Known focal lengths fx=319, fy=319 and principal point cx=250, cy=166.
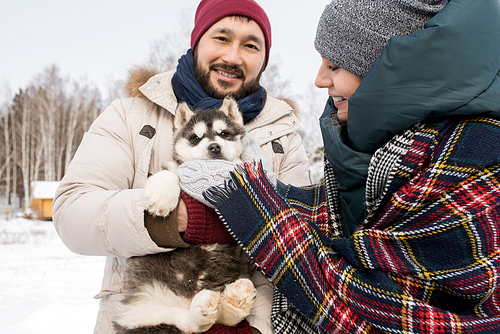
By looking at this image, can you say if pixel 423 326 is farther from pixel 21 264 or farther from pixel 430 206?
pixel 21 264

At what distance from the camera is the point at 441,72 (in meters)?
1.51

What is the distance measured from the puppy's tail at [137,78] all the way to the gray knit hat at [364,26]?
1563mm

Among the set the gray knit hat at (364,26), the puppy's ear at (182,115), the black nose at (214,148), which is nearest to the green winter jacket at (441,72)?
the gray knit hat at (364,26)

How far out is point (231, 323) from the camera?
200 centimetres

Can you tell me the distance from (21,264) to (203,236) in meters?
9.11

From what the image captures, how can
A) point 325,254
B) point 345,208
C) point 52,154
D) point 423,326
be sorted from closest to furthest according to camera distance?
point 423,326 < point 325,254 < point 345,208 < point 52,154

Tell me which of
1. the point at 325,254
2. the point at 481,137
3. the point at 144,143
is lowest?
the point at 325,254

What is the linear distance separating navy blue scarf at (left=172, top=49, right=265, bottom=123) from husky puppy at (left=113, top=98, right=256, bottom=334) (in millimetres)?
754

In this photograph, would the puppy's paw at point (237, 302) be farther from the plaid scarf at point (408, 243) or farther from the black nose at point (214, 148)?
the black nose at point (214, 148)

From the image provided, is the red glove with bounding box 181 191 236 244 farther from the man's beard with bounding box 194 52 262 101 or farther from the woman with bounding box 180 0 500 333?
the man's beard with bounding box 194 52 262 101

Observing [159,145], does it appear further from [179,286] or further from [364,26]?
[364,26]

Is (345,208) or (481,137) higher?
(481,137)

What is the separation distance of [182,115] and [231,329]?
172 centimetres

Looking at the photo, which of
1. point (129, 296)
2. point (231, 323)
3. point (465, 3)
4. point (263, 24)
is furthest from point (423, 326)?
point (263, 24)
